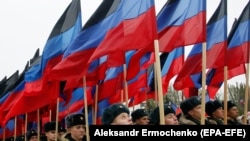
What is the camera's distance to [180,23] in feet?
25.3

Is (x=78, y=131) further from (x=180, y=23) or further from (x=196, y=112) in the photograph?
(x=180, y=23)

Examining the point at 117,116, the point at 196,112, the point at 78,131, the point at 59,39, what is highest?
the point at 59,39

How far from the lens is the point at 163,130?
413cm

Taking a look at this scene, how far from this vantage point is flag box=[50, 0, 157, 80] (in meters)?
6.78

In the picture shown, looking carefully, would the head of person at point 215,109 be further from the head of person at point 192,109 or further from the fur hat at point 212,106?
the head of person at point 192,109

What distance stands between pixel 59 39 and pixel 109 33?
2.88 m

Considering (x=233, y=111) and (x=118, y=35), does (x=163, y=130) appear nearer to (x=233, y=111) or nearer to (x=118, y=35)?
(x=118, y=35)

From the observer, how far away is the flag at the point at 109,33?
22.2 feet

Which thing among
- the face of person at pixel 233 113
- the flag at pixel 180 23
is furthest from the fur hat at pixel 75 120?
the face of person at pixel 233 113

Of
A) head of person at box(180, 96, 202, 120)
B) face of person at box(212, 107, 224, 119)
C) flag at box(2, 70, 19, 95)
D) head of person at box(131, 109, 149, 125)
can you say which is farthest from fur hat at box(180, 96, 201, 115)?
flag at box(2, 70, 19, 95)

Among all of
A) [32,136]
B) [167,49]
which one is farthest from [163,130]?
[32,136]

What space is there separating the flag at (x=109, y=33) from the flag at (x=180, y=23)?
0.79m

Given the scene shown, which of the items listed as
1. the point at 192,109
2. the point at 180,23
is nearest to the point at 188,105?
the point at 192,109

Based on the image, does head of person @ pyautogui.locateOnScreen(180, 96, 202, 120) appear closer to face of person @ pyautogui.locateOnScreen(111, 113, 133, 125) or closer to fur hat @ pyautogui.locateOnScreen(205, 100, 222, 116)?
fur hat @ pyautogui.locateOnScreen(205, 100, 222, 116)
